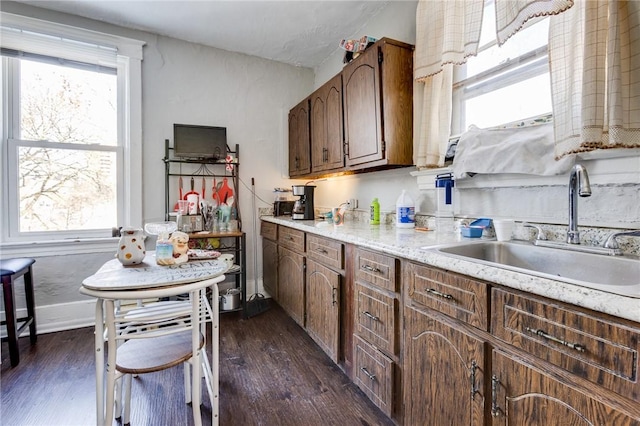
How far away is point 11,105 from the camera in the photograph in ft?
7.89

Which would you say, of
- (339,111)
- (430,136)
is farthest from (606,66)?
(339,111)

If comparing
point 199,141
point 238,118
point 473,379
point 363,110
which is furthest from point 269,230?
point 473,379

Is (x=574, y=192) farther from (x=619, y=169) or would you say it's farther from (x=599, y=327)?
(x=599, y=327)

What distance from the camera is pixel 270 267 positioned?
302 cm

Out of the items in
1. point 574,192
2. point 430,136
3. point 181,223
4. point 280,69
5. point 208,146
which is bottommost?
point 181,223

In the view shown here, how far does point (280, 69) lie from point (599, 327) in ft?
11.3

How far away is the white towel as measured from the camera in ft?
4.30

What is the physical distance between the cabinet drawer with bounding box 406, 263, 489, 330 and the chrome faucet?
52 cm

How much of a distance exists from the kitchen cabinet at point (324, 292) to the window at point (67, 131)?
175 centimetres

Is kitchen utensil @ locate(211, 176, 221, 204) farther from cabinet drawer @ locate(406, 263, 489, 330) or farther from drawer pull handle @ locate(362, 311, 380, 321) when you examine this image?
cabinet drawer @ locate(406, 263, 489, 330)

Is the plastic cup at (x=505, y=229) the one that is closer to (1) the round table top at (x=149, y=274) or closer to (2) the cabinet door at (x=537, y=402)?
(2) the cabinet door at (x=537, y=402)

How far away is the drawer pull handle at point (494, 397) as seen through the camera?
36.0 inches

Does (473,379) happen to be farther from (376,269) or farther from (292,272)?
(292,272)

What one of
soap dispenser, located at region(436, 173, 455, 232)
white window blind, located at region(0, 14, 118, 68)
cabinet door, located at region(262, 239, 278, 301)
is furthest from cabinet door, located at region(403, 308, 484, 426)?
white window blind, located at region(0, 14, 118, 68)
